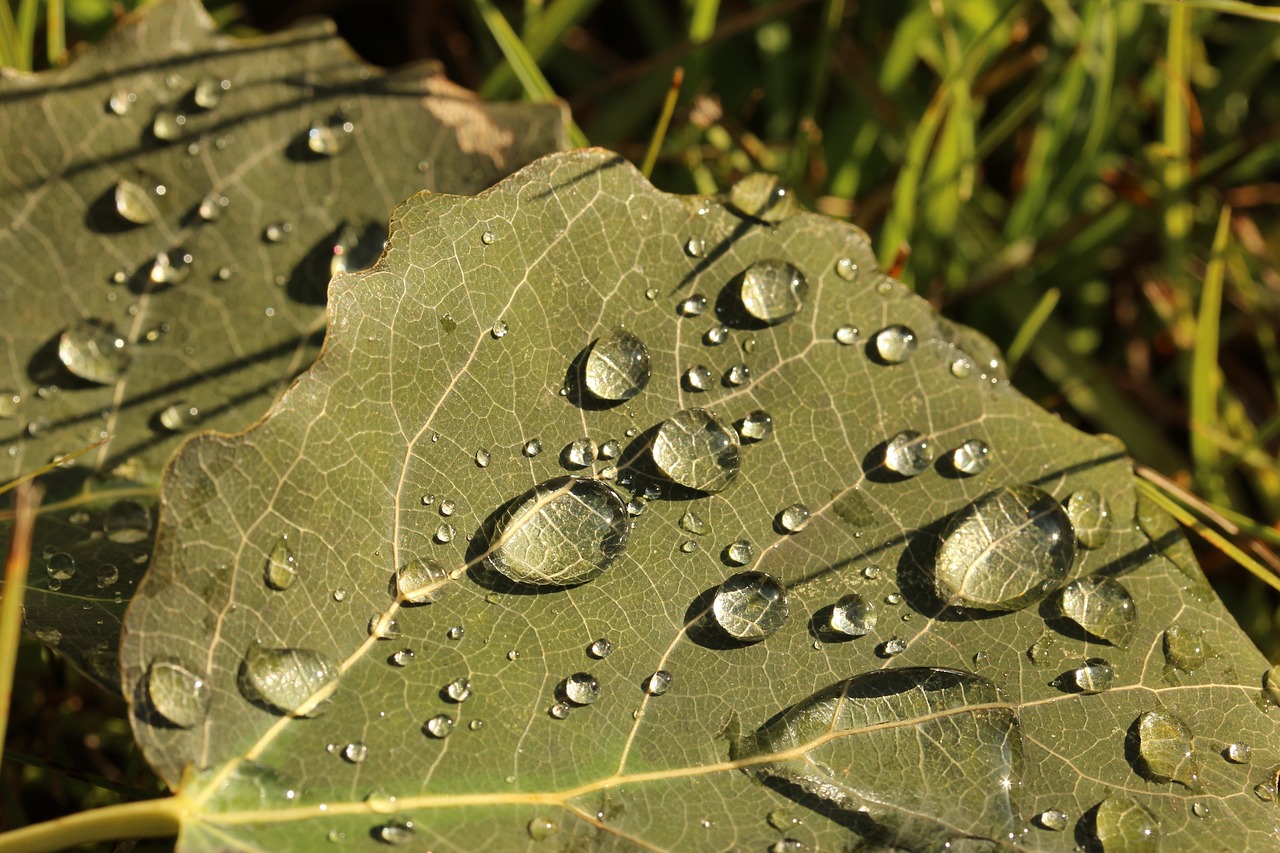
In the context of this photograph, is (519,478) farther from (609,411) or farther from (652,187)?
(652,187)

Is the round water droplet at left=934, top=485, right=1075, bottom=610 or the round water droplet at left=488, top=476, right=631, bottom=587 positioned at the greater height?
the round water droplet at left=488, top=476, right=631, bottom=587

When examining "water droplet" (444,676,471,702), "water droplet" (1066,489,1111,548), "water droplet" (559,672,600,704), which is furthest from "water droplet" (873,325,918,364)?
"water droplet" (444,676,471,702)

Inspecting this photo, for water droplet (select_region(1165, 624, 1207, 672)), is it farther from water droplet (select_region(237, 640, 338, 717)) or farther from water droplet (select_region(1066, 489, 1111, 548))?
water droplet (select_region(237, 640, 338, 717))

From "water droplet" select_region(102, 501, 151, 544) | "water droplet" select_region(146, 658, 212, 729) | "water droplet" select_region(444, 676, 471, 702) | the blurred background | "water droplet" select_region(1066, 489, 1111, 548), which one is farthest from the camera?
the blurred background

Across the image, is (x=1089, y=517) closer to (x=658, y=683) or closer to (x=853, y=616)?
(x=853, y=616)

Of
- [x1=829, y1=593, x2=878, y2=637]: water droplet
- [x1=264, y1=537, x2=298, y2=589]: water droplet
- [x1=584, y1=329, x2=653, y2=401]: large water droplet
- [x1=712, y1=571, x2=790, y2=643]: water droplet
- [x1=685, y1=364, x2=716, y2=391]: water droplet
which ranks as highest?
[x1=584, y1=329, x2=653, y2=401]: large water droplet

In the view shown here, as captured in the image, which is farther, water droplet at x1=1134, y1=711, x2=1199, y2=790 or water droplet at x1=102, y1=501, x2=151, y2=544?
water droplet at x1=102, y1=501, x2=151, y2=544

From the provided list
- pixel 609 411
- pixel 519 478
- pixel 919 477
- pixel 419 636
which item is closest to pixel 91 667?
pixel 419 636

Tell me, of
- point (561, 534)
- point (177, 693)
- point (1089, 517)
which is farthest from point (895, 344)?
point (177, 693)
